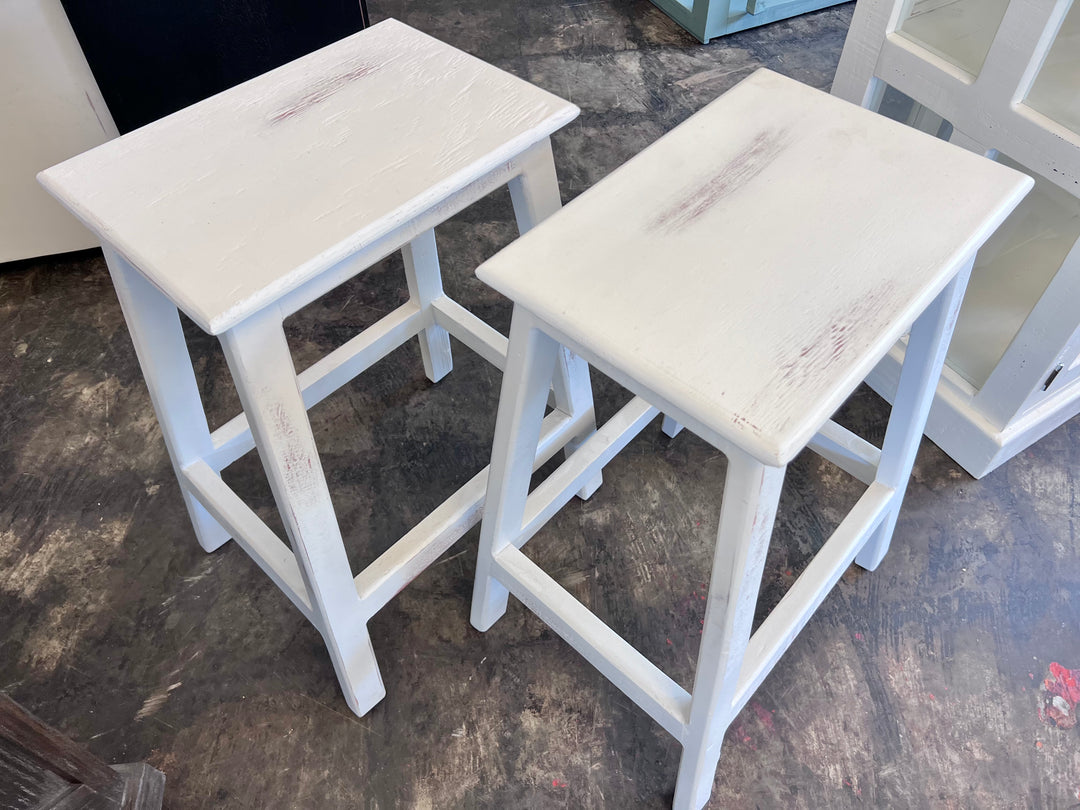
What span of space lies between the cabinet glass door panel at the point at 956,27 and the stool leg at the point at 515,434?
0.92m

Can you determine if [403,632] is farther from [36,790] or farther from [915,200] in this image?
[915,200]

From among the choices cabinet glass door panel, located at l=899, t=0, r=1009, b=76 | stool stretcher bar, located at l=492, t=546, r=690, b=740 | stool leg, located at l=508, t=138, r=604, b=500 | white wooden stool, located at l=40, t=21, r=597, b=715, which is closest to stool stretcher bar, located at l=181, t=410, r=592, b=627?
white wooden stool, located at l=40, t=21, r=597, b=715

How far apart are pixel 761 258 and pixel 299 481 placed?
60cm

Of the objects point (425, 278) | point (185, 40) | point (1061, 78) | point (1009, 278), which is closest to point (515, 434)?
point (425, 278)

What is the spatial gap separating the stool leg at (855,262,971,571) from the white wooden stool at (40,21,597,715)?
0.51 meters

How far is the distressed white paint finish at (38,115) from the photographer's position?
1.65 m

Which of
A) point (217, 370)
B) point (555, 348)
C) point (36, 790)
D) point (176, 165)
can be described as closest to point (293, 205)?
point (176, 165)

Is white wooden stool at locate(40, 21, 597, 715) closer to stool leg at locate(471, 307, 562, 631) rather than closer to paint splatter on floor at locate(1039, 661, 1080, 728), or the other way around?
stool leg at locate(471, 307, 562, 631)

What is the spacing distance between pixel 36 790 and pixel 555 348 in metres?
0.86

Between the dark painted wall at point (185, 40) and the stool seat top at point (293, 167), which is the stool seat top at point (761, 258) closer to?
the stool seat top at point (293, 167)

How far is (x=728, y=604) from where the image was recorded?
87cm

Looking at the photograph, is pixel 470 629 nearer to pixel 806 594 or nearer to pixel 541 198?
pixel 806 594

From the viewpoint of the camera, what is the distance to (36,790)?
97 cm

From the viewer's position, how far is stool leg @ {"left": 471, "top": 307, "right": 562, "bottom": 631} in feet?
2.98
